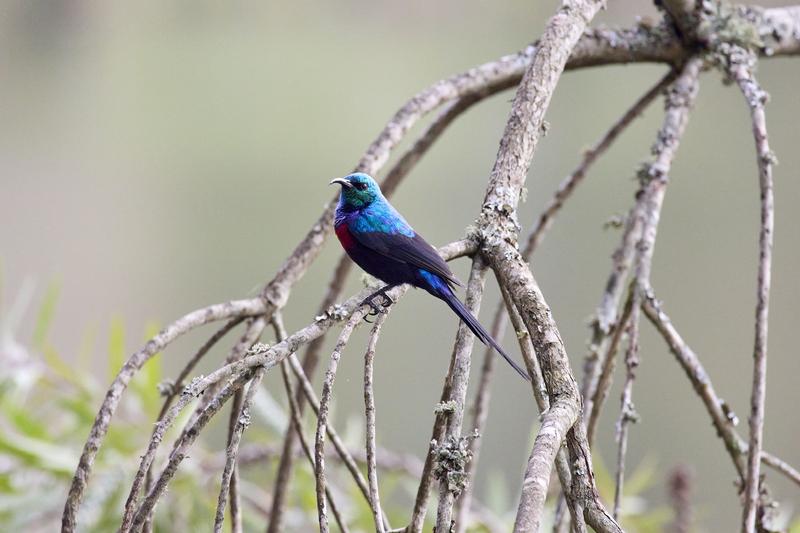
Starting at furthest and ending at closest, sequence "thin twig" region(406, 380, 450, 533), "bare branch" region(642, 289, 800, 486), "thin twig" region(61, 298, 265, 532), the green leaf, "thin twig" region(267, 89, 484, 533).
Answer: the green leaf < "thin twig" region(267, 89, 484, 533) < "bare branch" region(642, 289, 800, 486) < "thin twig" region(61, 298, 265, 532) < "thin twig" region(406, 380, 450, 533)

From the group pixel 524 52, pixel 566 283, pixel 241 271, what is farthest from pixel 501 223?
pixel 241 271

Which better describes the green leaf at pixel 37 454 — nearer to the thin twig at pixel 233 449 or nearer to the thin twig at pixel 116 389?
the thin twig at pixel 116 389

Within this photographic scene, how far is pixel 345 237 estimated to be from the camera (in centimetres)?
250

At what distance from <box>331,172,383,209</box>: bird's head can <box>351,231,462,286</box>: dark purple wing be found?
10cm

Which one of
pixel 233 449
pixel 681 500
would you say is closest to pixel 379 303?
pixel 233 449

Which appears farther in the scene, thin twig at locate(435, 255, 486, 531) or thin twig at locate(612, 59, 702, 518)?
thin twig at locate(612, 59, 702, 518)

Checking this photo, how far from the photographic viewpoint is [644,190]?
2.59 m

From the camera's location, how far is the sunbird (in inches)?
85.8

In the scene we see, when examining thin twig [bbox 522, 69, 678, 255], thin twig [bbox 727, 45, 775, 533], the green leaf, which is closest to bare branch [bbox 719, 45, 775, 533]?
thin twig [bbox 727, 45, 775, 533]

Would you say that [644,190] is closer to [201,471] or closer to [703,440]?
[201,471]

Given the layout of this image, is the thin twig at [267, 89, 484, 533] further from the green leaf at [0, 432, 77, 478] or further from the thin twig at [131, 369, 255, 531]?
the green leaf at [0, 432, 77, 478]

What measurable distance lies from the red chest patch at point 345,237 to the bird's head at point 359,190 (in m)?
0.07

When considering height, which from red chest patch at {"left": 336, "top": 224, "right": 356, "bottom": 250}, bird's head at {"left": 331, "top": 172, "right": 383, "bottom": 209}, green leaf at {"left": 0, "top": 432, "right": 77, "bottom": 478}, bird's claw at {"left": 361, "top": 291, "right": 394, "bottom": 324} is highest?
bird's head at {"left": 331, "top": 172, "right": 383, "bottom": 209}

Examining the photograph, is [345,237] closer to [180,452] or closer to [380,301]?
[380,301]
